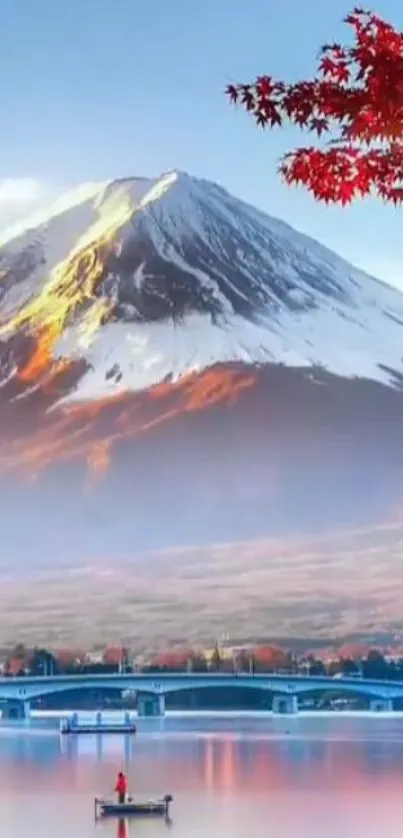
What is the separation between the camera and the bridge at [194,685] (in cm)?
789

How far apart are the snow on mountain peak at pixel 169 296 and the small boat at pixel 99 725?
250cm

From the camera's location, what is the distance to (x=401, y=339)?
25.3ft

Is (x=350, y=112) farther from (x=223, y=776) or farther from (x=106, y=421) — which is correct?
(x=223, y=776)

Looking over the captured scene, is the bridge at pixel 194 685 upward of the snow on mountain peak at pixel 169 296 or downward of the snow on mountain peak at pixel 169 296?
downward

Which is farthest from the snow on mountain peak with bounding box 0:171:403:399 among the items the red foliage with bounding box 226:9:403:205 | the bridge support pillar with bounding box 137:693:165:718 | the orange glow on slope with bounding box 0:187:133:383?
the red foliage with bounding box 226:9:403:205

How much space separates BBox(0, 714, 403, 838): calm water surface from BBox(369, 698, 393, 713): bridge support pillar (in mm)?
475

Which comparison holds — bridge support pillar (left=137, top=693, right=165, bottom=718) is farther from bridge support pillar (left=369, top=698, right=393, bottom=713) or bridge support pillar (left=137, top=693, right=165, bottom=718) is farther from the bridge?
bridge support pillar (left=369, top=698, right=393, bottom=713)

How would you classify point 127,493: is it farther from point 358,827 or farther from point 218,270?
point 358,827

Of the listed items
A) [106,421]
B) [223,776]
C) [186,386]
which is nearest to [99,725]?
[223,776]

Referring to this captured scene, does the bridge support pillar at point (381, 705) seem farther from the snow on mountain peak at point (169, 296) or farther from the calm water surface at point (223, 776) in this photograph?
the snow on mountain peak at point (169, 296)

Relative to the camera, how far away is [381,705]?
8398 millimetres

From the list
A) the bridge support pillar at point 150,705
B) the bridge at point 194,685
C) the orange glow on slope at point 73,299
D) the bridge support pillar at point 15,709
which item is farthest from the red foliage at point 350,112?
the bridge support pillar at point 15,709

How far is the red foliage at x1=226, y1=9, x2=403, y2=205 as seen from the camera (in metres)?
2.24

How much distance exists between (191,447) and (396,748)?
13.6ft
